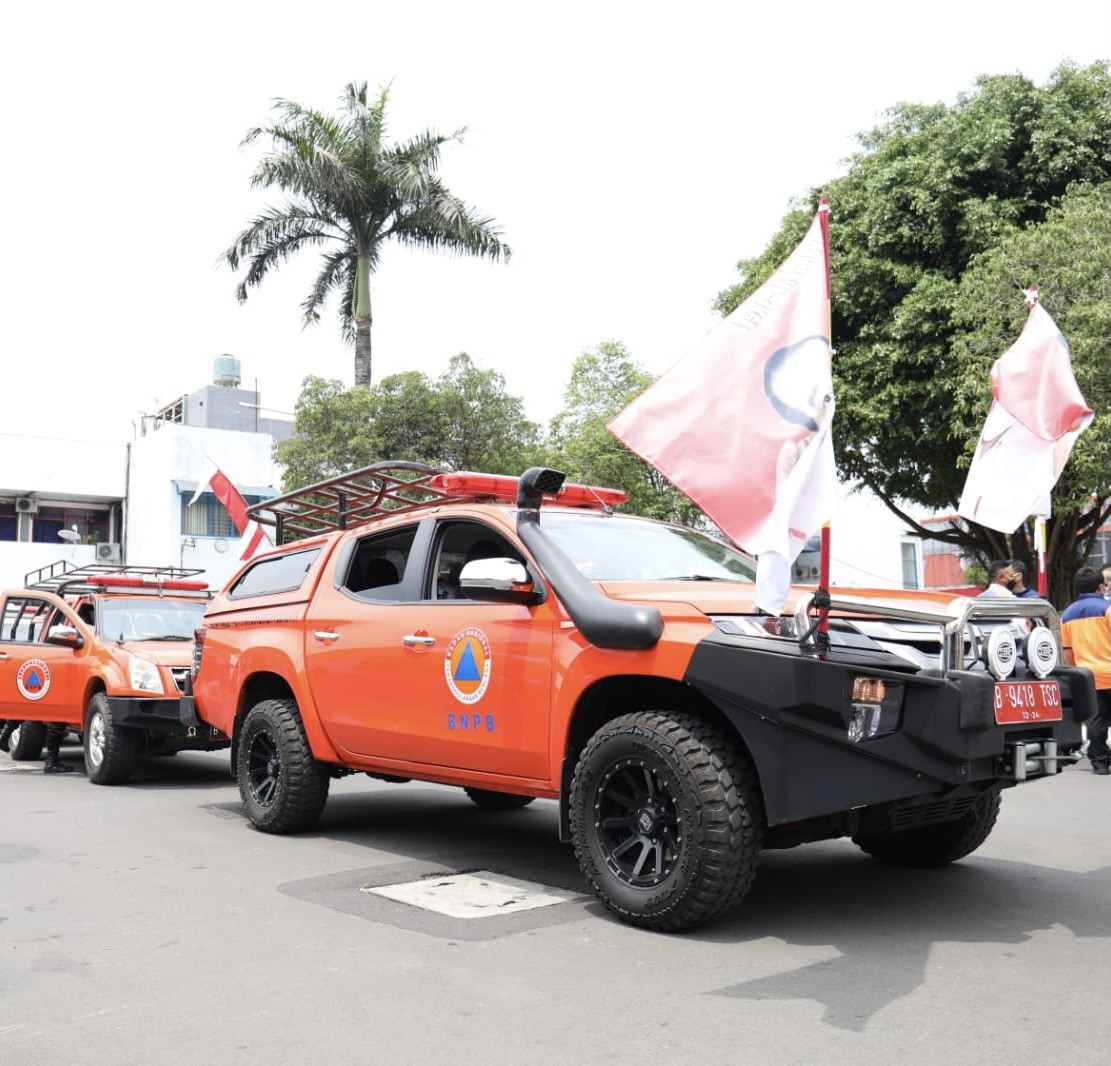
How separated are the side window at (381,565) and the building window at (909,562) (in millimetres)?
43260

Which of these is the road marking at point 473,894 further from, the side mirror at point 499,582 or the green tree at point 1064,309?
the green tree at point 1064,309

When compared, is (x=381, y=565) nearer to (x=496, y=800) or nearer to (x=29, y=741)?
(x=496, y=800)

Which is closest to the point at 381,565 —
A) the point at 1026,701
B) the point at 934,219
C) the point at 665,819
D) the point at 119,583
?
the point at 665,819

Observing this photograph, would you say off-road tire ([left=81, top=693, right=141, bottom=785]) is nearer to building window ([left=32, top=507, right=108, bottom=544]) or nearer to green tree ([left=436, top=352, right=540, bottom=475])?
green tree ([left=436, top=352, right=540, bottom=475])

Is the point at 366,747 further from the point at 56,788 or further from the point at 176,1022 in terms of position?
the point at 56,788

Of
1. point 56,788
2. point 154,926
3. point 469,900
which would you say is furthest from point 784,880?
point 56,788

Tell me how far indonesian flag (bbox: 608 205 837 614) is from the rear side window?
300 centimetres

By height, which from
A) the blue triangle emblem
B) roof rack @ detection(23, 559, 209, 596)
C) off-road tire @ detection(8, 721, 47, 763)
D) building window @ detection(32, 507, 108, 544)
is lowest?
off-road tire @ detection(8, 721, 47, 763)

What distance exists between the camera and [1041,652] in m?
4.80

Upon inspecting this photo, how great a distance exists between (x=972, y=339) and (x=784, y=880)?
1290cm

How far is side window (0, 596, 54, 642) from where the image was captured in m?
11.6

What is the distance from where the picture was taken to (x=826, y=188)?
22.0m

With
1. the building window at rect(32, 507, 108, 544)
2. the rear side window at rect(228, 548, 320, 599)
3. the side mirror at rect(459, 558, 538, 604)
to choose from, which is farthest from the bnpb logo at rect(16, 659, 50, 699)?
the building window at rect(32, 507, 108, 544)

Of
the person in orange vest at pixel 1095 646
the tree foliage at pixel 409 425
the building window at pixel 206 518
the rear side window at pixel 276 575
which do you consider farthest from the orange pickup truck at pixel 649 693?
the building window at pixel 206 518
